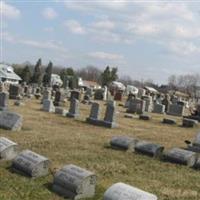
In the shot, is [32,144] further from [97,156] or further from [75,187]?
[75,187]

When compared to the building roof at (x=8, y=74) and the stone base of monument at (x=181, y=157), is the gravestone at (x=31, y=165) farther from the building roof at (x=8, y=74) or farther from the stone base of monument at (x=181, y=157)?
the building roof at (x=8, y=74)

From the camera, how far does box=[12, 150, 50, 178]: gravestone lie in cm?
1020

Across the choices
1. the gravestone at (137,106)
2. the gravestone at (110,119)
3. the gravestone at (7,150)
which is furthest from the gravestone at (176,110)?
the gravestone at (7,150)

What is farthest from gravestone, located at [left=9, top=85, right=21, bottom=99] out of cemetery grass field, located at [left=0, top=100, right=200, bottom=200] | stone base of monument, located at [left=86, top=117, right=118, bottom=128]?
cemetery grass field, located at [left=0, top=100, right=200, bottom=200]

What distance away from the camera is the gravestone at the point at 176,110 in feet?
126

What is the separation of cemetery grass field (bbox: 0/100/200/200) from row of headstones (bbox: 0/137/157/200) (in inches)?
7.1

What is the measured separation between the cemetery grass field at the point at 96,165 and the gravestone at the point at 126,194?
43.6 inches

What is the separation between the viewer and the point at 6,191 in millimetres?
9078

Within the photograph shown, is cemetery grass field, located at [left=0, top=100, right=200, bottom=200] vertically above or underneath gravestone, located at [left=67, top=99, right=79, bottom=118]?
underneath

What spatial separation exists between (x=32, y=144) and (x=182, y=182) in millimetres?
5027

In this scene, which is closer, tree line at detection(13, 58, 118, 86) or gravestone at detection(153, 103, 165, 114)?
gravestone at detection(153, 103, 165, 114)

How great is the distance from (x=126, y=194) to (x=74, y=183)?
1533 millimetres

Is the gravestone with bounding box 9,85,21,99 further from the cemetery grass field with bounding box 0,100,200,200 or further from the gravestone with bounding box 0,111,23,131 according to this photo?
the gravestone with bounding box 0,111,23,131

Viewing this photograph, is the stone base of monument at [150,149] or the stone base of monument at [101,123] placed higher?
the stone base of monument at [150,149]
